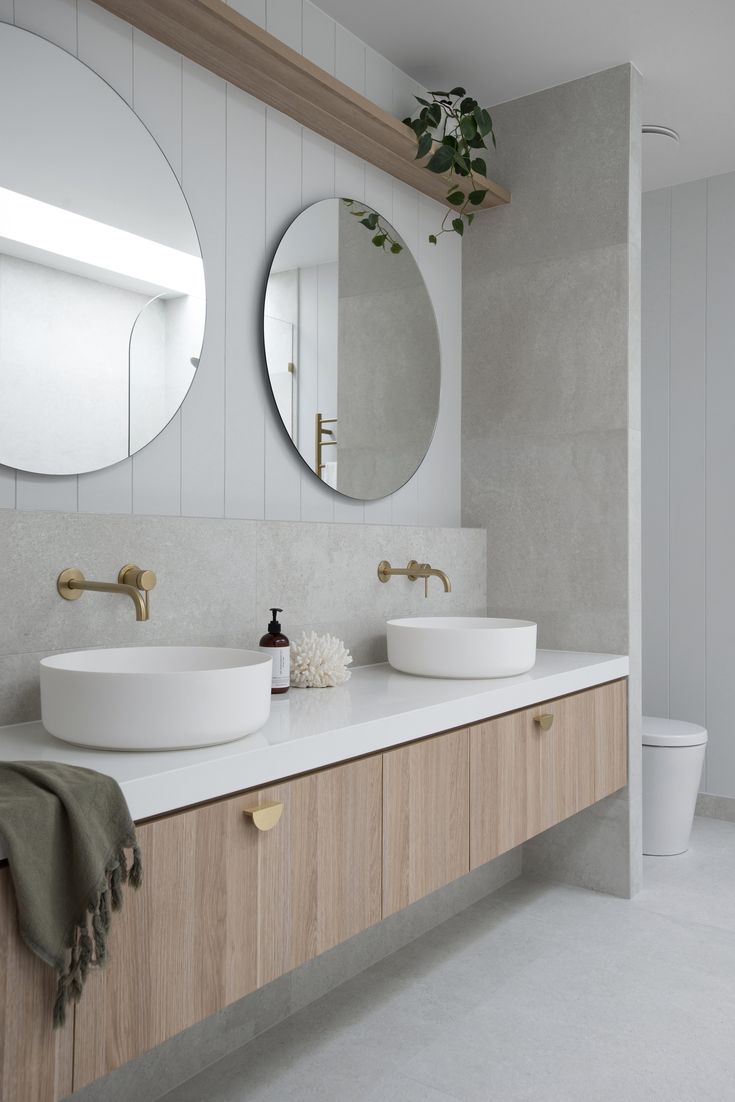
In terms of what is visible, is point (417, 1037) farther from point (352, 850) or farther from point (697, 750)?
point (697, 750)

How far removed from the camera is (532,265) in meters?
2.92

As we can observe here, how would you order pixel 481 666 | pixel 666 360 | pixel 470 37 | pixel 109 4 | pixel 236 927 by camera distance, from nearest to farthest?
pixel 236 927, pixel 109 4, pixel 481 666, pixel 470 37, pixel 666 360

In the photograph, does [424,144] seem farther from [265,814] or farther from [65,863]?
[65,863]

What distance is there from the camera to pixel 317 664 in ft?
6.68

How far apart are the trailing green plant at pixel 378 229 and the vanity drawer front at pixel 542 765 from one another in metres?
1.43

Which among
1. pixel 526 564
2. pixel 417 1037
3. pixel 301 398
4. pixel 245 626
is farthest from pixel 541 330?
pixel 417 1037

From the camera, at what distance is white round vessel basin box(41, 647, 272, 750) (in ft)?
4.47

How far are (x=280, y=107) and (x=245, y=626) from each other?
1.32 meters

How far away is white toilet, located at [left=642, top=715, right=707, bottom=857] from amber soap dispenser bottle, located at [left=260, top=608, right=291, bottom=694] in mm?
1670

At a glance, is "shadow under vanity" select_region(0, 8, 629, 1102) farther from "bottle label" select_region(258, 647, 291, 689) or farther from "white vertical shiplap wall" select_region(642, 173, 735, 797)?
"white vertical shiplap wall" select_region(642, 173, 735, 797)

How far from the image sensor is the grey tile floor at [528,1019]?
1.80 metres

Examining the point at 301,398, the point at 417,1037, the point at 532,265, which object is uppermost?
the point at 532,265

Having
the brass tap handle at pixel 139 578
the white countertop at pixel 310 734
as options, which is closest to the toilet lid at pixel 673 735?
the white countertop at pixel 310 734

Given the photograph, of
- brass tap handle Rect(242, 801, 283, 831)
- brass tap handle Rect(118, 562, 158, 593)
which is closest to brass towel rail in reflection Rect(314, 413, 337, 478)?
brass tap handle Rect(118, 562, 158, 593)
